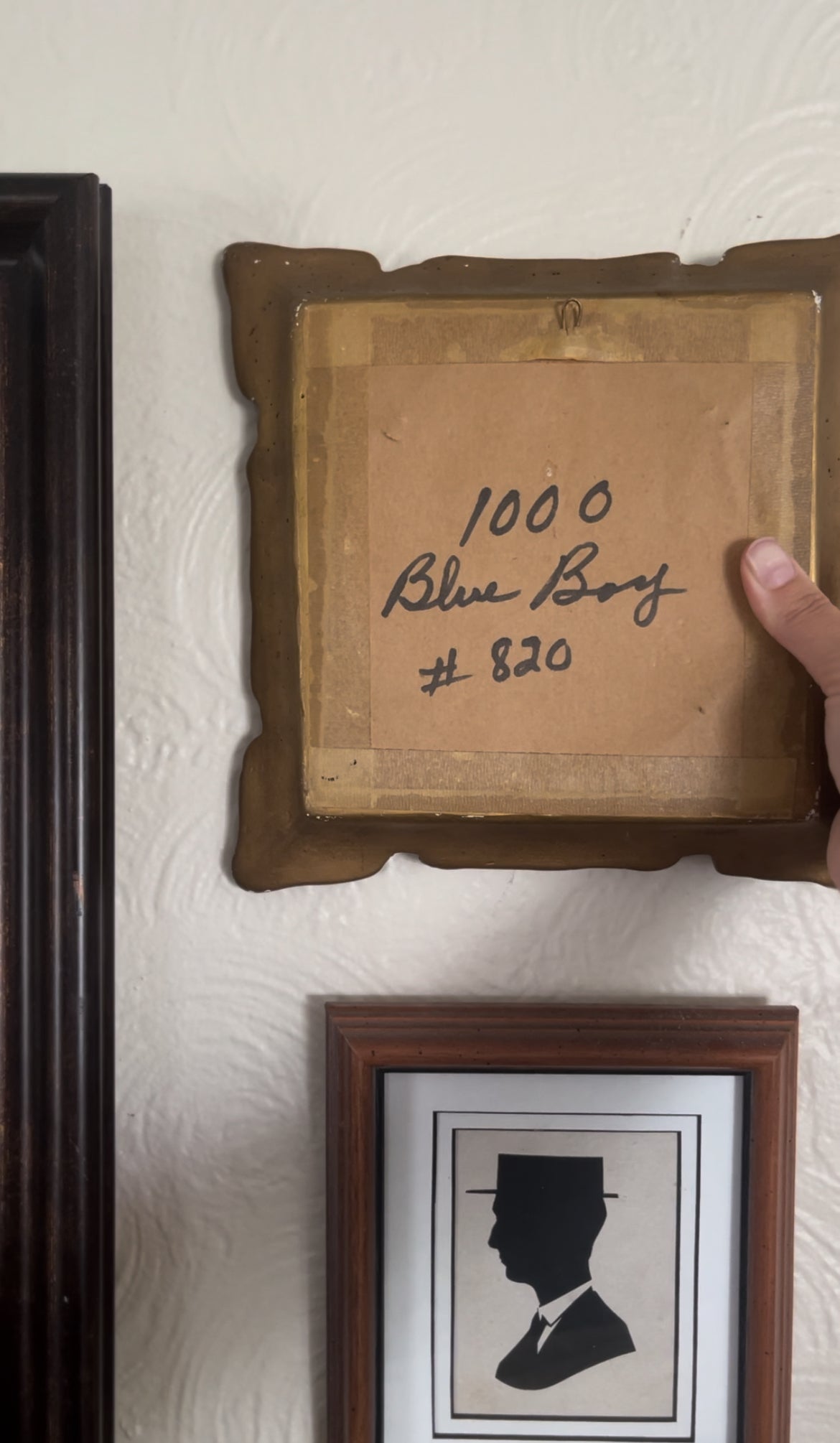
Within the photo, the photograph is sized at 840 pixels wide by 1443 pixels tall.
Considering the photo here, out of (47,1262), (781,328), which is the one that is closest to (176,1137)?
(47,1262)

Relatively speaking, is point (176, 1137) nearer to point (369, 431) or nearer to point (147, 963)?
point (147, 963)

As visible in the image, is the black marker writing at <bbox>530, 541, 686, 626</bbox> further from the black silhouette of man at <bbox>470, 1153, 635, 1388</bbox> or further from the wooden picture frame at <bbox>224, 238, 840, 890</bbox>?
the black silhouette of man at <bbox>470, 1153, 635, 1388</bbox>

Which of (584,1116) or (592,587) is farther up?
(592,587)

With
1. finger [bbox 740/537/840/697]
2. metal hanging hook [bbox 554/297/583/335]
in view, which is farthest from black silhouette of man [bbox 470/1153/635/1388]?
metal hanging hook [bbox 554/297/583/335]

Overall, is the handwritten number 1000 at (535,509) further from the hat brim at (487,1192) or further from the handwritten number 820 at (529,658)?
the hat brim at (487,1192)

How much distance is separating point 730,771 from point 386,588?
21cm

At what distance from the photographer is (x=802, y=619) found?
467 millimetres

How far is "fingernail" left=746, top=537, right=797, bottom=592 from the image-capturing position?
1.56 feet

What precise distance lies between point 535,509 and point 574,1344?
0.45m

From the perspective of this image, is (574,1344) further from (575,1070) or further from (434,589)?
(434,589)

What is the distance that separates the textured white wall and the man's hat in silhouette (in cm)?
Result: 9

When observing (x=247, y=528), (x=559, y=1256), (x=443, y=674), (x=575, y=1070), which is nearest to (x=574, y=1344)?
(x=559, y=1256)

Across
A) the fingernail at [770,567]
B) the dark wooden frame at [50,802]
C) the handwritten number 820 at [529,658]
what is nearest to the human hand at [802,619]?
the fingernail at [770,567]

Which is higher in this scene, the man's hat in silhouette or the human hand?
the human hand
